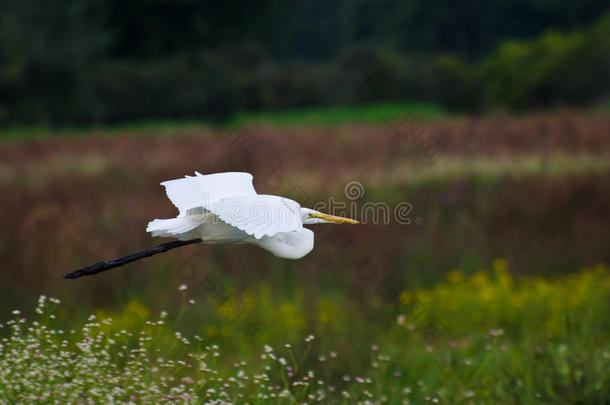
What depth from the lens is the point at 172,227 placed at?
349 cm

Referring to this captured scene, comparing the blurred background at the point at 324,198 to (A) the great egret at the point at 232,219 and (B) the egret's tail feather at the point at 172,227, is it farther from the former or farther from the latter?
(B) the egret's tail feather at the point at 172,227

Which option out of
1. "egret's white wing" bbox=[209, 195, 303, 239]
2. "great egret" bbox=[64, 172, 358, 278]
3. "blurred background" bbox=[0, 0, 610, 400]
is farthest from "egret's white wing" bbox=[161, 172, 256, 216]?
"blurred background" bbox=[0, 0, 610, 400]

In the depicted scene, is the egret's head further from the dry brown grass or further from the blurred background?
the dry brown grass

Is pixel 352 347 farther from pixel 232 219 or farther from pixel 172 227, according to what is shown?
pixel 232 219

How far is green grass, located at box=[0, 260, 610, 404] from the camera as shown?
316 centimetres

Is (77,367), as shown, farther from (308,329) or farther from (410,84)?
(410,84)

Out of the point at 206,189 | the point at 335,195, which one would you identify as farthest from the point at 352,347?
the point at 335,195

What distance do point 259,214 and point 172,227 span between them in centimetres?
45

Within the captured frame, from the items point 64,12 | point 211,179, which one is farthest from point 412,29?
point 211,179

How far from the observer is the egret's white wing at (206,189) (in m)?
3.68

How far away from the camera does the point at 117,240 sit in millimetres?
7027

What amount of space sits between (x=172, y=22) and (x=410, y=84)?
31.1 ft

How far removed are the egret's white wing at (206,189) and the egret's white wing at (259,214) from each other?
0.73 feet

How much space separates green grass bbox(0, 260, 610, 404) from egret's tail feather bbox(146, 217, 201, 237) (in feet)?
1.10
